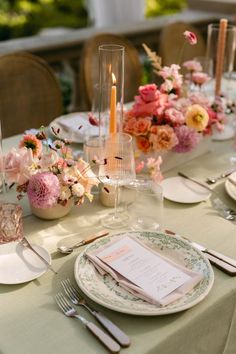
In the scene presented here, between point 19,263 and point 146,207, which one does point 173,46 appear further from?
point 19,263

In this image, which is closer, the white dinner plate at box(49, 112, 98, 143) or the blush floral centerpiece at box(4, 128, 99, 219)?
the blush floral centerpiece at box(4, 128, 99, 219)

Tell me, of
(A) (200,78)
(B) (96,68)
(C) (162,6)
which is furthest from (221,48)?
(C) (162,6)

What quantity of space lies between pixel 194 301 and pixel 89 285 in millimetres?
198

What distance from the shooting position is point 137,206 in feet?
4.08

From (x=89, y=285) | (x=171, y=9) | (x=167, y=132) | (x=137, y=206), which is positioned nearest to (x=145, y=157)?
(x=167, y=132)

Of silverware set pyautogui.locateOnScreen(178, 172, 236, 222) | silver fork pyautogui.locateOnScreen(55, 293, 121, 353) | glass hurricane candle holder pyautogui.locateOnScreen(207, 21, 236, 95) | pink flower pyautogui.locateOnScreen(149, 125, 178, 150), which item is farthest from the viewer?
glass hurricane candle holder pyautogui.locateOnScreen(207, 21, 236, 95)

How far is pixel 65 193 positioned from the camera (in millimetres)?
1176

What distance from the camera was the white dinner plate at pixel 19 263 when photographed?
1015 millimetres

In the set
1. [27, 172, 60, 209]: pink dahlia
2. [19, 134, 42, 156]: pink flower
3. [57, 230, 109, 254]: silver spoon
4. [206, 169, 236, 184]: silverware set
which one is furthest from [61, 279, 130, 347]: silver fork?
[206, 169, 236, 184]: silverware set

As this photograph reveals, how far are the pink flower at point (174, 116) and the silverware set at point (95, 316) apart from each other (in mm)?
581

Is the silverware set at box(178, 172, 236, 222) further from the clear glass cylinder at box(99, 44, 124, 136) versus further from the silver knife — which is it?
the clear glass cylinder at box(99, 44, 124, 136)

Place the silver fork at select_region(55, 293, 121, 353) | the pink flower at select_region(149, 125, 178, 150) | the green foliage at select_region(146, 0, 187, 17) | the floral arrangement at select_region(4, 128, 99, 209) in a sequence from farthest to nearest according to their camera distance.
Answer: the green foliage at select_region(146, 0, 187, 17) < the pink flower at select_region(149, 125, 178, 150) < the floral arrangement at select_region(4, 128, 99, 209) < the silver fork at select_region(55, 293, 121, 353)

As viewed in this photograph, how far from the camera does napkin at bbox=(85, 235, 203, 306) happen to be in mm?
947

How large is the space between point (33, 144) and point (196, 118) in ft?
1.57
